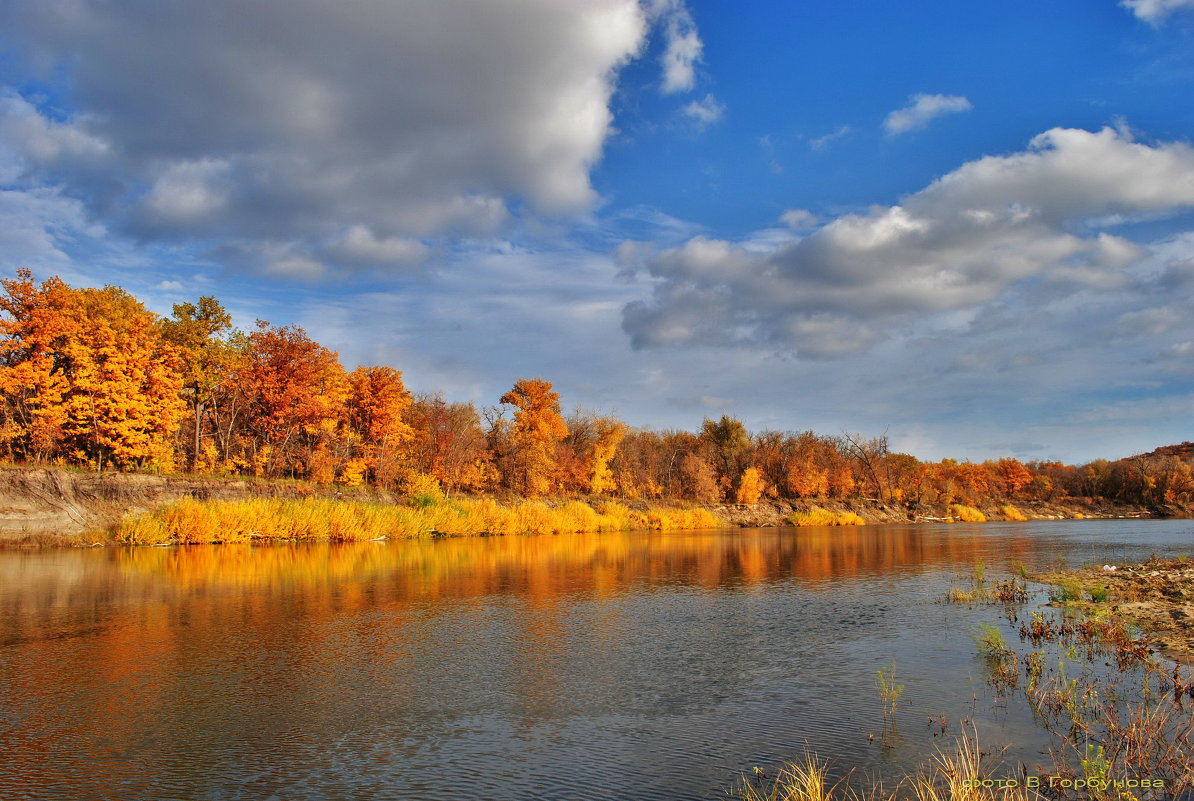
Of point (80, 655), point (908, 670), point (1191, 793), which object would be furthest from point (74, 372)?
point (1191, 793)

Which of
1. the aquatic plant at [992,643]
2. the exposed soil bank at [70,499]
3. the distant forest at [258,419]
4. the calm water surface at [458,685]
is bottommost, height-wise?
the calm water surface at [458,685]

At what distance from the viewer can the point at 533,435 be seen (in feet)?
245

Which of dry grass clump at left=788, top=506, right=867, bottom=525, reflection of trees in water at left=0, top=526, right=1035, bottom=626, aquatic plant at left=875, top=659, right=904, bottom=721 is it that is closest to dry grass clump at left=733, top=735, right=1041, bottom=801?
aquatic plant at left=875, top=659, right=904, bottom=721

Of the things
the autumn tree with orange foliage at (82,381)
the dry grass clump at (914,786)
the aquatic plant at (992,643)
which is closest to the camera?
the dry grass clump at (914,786)

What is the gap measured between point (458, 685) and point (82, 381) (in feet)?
131

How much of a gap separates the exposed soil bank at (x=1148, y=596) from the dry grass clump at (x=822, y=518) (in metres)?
62.7

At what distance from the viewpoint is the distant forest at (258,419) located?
136ft

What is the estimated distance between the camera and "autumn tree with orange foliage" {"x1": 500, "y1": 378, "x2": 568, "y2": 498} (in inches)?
2830

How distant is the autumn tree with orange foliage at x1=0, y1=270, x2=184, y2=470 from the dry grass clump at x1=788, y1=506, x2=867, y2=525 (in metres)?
69.5

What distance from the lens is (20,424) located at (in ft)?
137

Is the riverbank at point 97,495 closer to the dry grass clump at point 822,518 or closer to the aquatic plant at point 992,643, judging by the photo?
the aquatic plant at point 992,643

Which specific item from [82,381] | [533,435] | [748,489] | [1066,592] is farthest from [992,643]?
[748,489]

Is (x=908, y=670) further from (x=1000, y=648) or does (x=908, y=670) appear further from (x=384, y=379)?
(x=384, y=379)

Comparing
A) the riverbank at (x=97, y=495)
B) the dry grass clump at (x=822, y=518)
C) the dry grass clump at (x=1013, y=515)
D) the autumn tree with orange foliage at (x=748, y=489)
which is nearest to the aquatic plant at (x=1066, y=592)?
the riverbank at (x=97, y=495)
